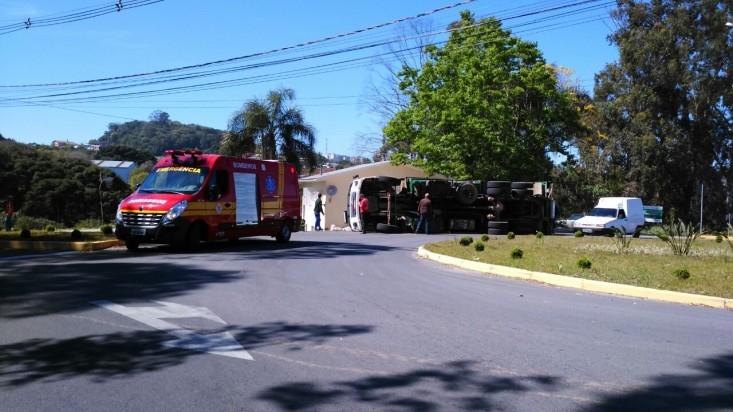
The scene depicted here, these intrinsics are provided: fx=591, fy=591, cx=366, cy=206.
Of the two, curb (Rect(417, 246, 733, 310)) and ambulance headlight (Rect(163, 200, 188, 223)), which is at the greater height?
ambulance headlight (Rect(163, 200, 188, 223))

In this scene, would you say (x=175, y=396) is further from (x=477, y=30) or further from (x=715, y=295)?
(x=477, y=30)

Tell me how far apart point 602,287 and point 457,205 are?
56.4 ft

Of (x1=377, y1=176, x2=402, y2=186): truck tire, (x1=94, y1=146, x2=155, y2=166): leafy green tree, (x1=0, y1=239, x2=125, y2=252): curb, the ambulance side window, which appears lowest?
(x1=0, y1=239, x2=125, y2=252): curb

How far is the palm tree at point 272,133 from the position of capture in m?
36.0

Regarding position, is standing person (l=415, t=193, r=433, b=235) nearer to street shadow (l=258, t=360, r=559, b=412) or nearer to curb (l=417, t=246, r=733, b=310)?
curb (l=417, t=246, r=733, b=310)

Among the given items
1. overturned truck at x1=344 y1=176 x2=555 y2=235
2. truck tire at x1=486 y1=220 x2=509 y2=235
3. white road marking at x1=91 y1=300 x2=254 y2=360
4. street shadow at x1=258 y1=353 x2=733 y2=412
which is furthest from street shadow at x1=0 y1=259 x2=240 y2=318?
truck tire at x1=486 y1=220 x2=509 y2=235

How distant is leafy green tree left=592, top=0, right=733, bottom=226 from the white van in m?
9.16

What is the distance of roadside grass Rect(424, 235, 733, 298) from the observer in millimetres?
10336

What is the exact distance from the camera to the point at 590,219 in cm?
3250

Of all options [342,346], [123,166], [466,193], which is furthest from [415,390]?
[123,166]

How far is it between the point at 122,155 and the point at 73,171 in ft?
82.0

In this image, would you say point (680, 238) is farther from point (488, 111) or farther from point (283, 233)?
point (488, 111)

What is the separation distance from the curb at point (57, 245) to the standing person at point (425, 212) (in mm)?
12544

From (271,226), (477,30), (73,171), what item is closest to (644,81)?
(477,30)
